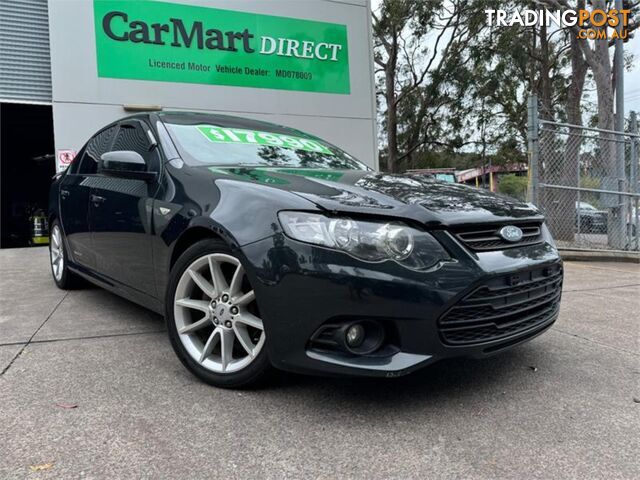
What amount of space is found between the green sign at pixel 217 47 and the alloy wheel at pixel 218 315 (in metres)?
8.42

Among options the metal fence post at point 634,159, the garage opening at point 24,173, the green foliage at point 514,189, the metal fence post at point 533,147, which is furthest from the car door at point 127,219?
Answer: the garage opening at point 24,173

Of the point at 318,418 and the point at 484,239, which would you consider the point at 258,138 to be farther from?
the point at 318,418

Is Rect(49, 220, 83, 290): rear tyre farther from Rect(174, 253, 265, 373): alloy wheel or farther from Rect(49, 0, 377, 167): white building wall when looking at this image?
Rect(49, 0, 377, 167): white building wall

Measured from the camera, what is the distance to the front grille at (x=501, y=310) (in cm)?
211

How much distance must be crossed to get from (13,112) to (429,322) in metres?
13.8

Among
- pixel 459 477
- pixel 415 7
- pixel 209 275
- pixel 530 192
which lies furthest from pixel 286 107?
pixel 415 7

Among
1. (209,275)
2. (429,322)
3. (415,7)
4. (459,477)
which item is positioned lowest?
(459,477)

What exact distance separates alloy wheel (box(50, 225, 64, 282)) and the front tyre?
271 cm

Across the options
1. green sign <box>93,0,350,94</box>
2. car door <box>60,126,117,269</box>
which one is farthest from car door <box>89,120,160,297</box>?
green sign <box>93,0,350,94</box>

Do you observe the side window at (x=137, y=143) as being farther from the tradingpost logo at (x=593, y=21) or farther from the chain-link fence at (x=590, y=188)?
the tradingpost logo at (x=593, y=21)

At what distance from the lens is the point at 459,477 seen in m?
1.73

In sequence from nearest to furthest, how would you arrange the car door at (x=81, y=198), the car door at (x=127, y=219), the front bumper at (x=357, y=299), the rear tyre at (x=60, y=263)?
1. the front bumper at (x=357, y=299)
2. the car door at (x=127, y=219)
3. the car door at (x=81, y=198)
4. the rear tyre at (x=60, y=263)

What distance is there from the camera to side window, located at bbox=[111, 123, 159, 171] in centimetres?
306

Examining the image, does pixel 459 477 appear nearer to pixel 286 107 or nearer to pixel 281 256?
pixel 281 256
